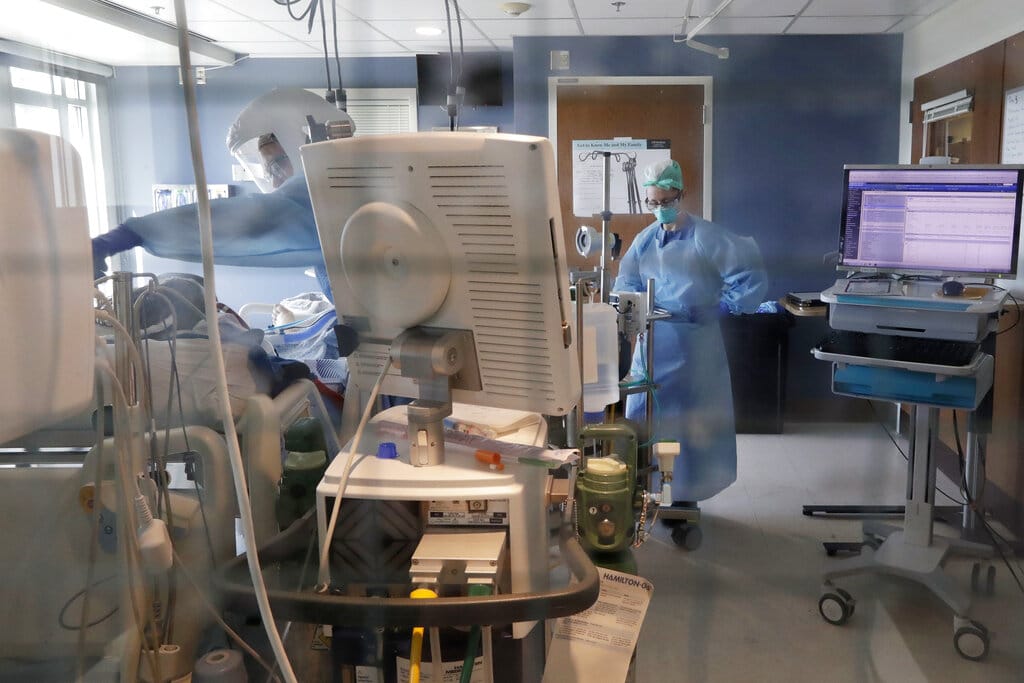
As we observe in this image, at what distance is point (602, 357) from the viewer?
44.5 inches

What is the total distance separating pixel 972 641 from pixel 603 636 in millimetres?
814

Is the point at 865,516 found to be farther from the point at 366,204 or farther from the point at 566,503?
the point at 366,204

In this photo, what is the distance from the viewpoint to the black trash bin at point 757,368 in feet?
4.30

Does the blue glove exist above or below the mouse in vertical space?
above

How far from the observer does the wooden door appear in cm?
101

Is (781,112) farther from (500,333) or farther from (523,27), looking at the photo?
(500,333)

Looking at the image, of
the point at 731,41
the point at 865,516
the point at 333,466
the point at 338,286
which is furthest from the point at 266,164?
the point at 865,516

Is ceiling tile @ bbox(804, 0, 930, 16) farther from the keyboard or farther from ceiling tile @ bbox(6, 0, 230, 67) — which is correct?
ceiling tile @ bbox(6, 0, 230, 67)

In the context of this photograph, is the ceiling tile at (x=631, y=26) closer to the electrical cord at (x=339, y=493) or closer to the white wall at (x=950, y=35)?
the white wall at (x=950, y=35)

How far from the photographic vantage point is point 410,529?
2.13 ft

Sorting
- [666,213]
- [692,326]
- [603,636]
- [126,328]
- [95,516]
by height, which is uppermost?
[666,213]

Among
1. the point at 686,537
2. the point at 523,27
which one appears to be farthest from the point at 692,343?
the point at 523,27

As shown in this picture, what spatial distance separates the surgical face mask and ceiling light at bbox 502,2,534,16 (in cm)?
35

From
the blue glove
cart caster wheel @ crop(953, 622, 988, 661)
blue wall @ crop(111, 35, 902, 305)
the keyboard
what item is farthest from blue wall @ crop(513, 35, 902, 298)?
cart caster wheel @ crop(953, 622, 988, 661)
